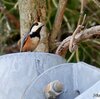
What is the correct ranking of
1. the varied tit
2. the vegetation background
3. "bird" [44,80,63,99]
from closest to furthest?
"bird" [44,80,63,99]
the varied tit
the vegetation background

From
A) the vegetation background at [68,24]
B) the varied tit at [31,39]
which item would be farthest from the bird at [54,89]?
the vegetation background at [68,24]

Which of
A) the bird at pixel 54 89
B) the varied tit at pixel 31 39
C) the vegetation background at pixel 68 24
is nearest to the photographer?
the bird at pixel 54 89

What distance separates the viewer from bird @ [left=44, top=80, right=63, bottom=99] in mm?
1068

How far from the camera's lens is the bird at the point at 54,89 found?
3.51 ft

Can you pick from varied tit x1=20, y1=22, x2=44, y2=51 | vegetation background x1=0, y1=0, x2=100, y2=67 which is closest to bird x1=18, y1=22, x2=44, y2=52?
varied tit x1=20, y1=22, x2=44, y2=51

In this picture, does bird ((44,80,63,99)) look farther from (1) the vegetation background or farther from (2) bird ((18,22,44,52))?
(1) the vegetation background

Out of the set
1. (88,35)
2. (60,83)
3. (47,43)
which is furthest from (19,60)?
(47,43)

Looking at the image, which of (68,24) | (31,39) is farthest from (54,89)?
(68,24)

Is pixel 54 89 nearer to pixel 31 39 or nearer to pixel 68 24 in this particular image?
pixel 31 39

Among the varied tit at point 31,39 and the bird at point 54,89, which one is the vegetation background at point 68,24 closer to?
the varied tit at point 31,39

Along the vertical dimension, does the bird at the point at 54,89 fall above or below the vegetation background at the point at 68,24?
above

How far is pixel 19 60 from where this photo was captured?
119 centimetres

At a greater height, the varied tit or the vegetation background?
the varied tit

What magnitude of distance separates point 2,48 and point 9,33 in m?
0.37
